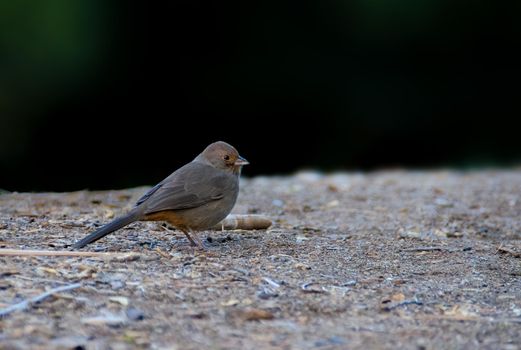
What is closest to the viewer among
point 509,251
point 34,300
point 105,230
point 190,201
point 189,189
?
point 34,300

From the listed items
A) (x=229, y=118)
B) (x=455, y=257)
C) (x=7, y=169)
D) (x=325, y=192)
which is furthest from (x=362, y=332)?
(x=229, y=118)

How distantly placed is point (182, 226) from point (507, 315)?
7.16 feet

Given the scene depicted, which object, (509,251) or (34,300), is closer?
(34,300)

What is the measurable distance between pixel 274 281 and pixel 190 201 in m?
1.25

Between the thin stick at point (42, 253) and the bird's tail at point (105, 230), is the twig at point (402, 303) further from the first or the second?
the bird's tail at point (105, 230)

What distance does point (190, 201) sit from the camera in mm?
5887

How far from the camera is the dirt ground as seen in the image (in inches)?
154

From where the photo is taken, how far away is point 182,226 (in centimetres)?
588

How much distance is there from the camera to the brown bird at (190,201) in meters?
5.70

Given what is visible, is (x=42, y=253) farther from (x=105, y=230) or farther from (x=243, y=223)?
(x=243, y=223)

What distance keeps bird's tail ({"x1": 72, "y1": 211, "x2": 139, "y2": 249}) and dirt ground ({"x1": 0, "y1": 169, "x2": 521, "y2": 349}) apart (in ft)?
0.28

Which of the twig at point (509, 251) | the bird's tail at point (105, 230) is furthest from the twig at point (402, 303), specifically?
the bird's tail at point (105, 230)

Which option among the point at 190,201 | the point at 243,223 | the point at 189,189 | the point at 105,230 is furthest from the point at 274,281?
the point at 243,223

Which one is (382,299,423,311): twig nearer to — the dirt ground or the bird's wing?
the dirt ground
